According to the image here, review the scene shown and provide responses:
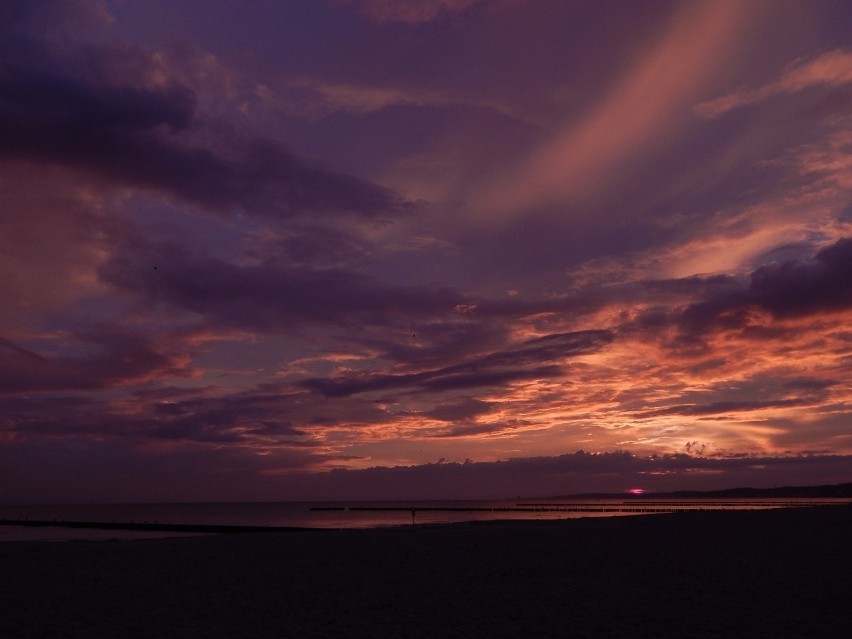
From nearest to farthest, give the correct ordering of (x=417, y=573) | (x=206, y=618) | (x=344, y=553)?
(x=206, y=618) → (x=417, y=573) → (x=344, y=553)

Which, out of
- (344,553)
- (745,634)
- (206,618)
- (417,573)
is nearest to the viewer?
(745,634)

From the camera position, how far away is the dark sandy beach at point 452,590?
1325 cm

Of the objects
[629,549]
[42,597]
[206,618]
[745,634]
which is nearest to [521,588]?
[745,634]

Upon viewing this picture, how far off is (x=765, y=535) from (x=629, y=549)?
953cm

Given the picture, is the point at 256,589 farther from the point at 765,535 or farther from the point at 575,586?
the point at 765,535

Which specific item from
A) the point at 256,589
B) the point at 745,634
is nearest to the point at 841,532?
the point at 745,634

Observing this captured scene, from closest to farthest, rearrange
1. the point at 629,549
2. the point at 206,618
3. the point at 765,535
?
the point at 206,618
the point at 629,549
the point at 765,535

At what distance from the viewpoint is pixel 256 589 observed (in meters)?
18.8

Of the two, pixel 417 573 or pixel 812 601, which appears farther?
pixel 417 573

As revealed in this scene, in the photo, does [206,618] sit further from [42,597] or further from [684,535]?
[684,535]

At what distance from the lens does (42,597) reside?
1802 cm

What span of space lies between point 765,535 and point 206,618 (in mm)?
26962

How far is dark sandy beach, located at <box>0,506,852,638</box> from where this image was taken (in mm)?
13250

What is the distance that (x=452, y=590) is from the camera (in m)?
17.7
